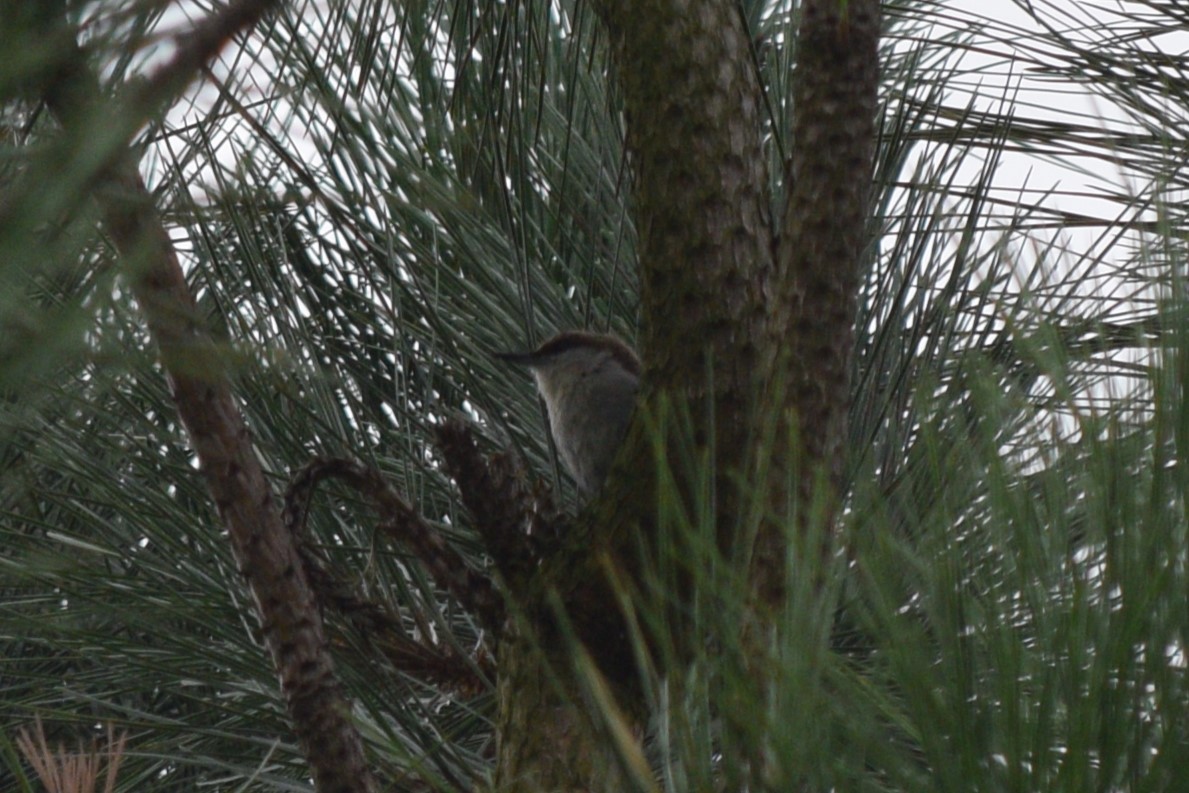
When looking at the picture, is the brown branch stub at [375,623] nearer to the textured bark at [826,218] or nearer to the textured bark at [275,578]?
the textured bark at [275,578]

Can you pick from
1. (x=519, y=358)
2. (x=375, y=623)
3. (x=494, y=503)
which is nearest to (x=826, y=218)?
(x=494, y=503)

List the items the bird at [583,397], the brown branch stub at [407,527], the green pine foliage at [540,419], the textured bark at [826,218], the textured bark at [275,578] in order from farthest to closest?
the bird at [583,397], the brown branch stub at [407,527], the textured bark at [275,578], the textured bark at [826,218], the green pine foliage at [540,419]

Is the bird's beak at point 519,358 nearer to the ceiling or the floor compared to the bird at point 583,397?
nearer to the ceiling

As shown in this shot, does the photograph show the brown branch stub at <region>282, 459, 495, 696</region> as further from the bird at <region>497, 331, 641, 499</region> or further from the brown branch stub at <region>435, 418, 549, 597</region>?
the bird at <region>497, 331, 641, 499</region>

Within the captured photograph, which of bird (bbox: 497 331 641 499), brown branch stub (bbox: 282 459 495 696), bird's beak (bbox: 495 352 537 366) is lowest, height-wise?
brown branch stub (bbox: 282 459 495 696)

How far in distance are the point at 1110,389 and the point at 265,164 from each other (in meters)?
1.29

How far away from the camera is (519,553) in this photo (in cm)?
125

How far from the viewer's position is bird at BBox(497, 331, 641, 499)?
176 cm

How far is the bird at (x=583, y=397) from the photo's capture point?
1.76m


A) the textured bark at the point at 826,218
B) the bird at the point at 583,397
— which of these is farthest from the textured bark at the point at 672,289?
the bird at the point at 583,397

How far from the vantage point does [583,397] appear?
1.76 meters

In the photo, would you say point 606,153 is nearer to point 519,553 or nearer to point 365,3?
point 365,3

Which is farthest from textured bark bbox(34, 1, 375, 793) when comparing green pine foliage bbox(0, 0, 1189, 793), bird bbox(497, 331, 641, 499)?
bird bbox(497, 331, 641, 499)

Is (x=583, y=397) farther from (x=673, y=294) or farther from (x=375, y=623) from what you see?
(x=673, y=294)
